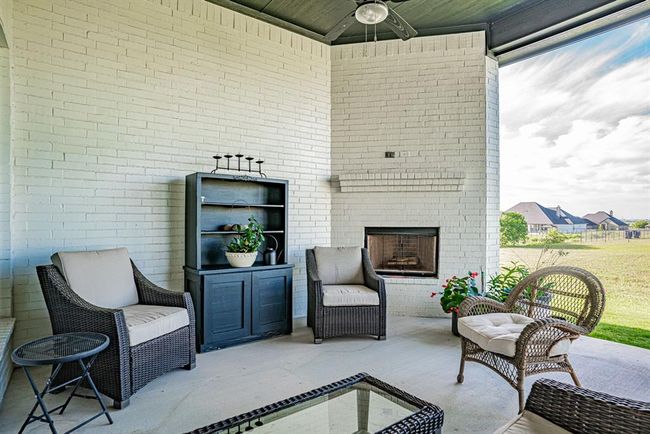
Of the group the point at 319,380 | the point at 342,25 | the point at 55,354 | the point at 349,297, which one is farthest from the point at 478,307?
the point at 55,354

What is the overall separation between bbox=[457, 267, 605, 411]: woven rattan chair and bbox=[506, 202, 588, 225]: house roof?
5.30ft

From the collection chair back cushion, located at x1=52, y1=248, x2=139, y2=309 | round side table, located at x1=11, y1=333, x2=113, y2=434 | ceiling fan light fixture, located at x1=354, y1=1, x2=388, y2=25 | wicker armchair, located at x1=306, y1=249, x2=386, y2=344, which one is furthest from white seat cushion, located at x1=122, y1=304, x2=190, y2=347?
ceiling fan light fixture, located at x1=354, y1=1, x2=388, y2=25

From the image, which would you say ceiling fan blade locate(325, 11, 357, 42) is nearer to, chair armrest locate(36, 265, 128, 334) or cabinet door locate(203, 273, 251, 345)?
cabinet door locate(203, 273, 251, 345)

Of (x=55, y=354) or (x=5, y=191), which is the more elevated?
(x=5, y=191)

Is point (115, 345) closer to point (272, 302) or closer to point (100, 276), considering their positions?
point (100, 276)

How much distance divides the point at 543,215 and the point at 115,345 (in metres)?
4.66

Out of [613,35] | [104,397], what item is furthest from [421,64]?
[104,397]

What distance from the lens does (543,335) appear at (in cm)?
245

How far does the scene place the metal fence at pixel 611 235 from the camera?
3.94 meters

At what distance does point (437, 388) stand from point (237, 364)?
5.30 ft

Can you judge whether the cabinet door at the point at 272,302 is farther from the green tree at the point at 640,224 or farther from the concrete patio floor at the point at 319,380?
the green tree at the point at 640,224

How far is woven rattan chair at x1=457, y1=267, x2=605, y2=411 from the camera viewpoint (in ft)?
7.96

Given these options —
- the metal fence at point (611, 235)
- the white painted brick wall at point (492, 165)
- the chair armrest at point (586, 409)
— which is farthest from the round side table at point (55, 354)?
the metal fence at point (611, 235)

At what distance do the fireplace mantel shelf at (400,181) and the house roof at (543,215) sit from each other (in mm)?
861
